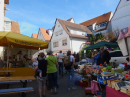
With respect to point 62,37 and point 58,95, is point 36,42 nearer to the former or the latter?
point 58,95

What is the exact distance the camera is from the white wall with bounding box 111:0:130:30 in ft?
52.1

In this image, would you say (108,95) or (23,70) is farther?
(23,70)

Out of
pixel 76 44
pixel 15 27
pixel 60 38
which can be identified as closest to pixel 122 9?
pixel 76 44

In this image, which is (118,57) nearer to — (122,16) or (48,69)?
(48,69)

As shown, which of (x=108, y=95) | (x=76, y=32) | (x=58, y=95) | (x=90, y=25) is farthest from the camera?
(x=90, y=25)

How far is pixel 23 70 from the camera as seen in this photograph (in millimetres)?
6719

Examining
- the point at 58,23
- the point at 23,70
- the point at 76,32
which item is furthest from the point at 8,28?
the point at 23,70

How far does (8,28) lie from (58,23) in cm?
1032

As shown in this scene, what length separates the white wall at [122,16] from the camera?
15.9 meters

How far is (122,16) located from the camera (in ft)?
54.6

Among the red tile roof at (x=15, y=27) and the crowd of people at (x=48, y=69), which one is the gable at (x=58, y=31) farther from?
the crowd of people at (x=48, y=69)

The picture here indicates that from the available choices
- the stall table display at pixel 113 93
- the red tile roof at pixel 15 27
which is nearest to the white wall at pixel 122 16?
the stall table display at pixel 113 93

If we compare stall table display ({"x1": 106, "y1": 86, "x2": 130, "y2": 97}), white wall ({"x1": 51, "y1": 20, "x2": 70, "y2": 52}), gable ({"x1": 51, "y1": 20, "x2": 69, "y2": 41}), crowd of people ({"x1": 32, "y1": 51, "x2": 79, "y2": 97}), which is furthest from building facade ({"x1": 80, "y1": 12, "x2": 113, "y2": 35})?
stall table display ({"x1": 106, "y1": 86, "x2": 130, "y2": 97})

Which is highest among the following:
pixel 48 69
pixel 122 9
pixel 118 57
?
pixel 122 9
